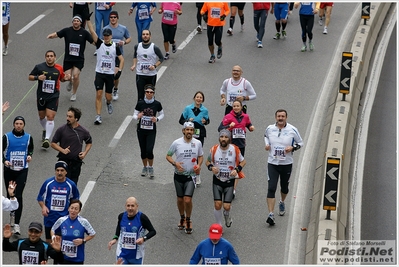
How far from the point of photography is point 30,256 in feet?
41.2

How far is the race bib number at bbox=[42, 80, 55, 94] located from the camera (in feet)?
58.7

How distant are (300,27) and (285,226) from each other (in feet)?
38.2

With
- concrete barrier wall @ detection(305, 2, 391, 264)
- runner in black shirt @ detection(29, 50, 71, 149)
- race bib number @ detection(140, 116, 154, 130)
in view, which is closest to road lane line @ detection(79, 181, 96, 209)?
race bib number @ detection(140, 116, 154, 130)

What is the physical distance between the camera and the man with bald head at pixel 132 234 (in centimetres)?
1334

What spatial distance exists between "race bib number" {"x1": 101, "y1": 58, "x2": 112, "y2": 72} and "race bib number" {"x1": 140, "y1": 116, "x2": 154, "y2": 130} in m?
2.67

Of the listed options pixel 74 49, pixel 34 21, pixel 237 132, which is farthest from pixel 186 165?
pixel 34 21

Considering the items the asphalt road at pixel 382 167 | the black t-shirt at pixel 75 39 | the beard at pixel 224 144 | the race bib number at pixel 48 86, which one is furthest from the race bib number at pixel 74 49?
the asphalt road at pixel 382 167

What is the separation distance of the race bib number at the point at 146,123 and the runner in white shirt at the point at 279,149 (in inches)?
89.0

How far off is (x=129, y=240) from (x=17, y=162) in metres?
2.67

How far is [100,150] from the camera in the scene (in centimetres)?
1850

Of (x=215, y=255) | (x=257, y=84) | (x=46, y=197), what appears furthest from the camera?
(x=257, y=84)

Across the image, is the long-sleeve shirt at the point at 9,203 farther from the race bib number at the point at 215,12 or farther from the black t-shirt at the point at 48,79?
the race bib number at the point at 215,12

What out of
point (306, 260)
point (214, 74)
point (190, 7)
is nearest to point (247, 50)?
point (214, 74)

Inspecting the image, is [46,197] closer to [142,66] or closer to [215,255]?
[215,255]
